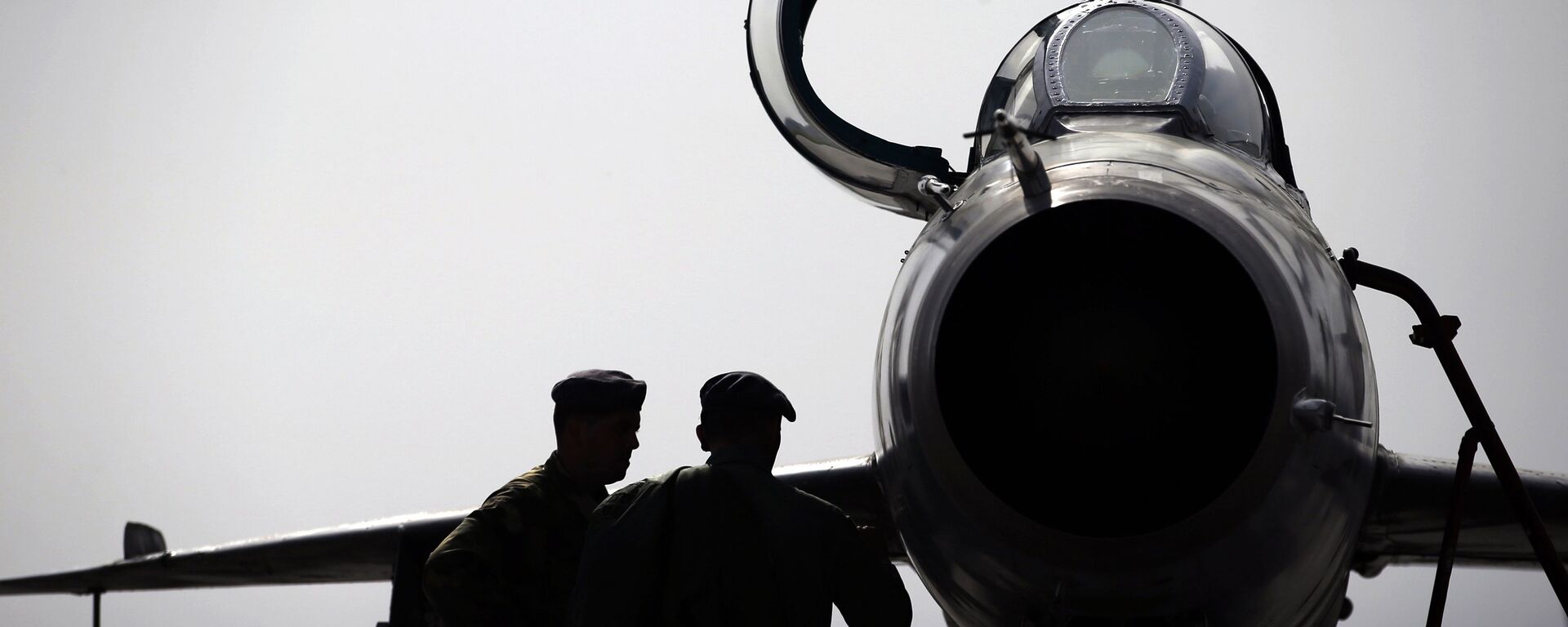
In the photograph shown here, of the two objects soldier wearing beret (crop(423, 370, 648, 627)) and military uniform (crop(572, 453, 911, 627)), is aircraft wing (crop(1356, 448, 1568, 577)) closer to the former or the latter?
military uniform (crop(572, 453, 911, 627))

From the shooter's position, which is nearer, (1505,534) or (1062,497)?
(1062,497)

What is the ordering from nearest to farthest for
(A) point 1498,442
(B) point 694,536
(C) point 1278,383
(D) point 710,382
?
1. (C) point 1278,383
2. (B) point 694,536
3. (D) point 710,382
4. (A) point 1498,442

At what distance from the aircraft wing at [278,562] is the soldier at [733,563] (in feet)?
12.3

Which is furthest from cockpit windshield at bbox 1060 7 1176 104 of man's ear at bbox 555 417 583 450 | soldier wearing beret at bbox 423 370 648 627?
man's ear at bbox 555 417 583 450

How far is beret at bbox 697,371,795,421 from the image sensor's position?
3.63m

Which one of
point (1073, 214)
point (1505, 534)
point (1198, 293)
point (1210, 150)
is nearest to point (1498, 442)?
point (1210, 150)

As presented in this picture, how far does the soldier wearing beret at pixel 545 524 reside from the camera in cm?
385

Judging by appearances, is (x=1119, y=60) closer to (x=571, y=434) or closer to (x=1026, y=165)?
(x=1026, y=165)

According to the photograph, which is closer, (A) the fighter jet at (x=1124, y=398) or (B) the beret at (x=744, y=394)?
(A) the fighter jet at (x=1124, y=398)

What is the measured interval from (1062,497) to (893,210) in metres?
3.15

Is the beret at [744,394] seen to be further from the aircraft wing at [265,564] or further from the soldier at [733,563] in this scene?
the aircraft wing at [265,564]

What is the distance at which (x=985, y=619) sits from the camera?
3.79m

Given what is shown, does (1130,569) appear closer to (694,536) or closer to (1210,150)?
(694,536)

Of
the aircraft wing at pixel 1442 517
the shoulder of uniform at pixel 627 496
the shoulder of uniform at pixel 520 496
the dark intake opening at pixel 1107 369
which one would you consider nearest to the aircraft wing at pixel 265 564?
the shoulder of uniform at pixel 520 496
